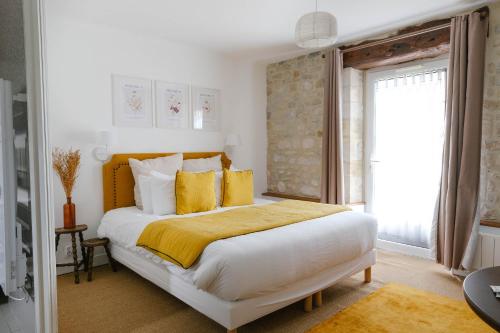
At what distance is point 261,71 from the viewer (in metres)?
5.00

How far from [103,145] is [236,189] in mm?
1424

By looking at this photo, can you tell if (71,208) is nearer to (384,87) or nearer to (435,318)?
(435,318)

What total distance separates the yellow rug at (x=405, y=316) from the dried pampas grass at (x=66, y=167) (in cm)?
240

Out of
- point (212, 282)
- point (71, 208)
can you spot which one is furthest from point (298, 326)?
point (71, 208)

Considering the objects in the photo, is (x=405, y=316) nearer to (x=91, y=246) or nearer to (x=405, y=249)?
(x=405, y=249)

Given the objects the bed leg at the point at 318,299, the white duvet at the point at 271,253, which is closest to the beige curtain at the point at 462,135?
the white duvet at the point at 271,253

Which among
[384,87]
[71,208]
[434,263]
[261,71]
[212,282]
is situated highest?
[261,71]

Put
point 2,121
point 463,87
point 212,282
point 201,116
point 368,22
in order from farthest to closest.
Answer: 1. point 201,116
2. point 368,22
3. point 463,87
4. point 212,282
5. point 2,121

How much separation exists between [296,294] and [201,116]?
266cm

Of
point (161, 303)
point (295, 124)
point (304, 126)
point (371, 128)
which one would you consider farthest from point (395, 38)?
point (161, 303)

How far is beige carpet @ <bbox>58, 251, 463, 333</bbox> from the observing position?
235 centimetres

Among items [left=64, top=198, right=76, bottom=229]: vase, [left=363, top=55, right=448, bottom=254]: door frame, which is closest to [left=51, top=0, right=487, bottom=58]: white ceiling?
[left=363, top=55, right=448, bottom=254]: door frame

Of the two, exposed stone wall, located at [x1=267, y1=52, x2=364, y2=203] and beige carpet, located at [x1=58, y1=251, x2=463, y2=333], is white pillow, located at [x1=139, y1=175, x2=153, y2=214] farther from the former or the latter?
exposed stone wall, located at [x1=267, y1=52, x2=364, y2=203]

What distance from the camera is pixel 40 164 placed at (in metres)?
1.43
